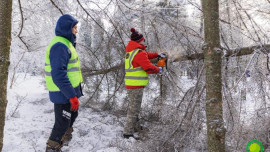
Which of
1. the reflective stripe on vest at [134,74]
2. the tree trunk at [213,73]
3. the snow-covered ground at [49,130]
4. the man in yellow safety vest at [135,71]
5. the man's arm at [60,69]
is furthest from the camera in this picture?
the reflective stripe on vest at [134,74]

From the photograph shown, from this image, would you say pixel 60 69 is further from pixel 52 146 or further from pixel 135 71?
pixel 135 71

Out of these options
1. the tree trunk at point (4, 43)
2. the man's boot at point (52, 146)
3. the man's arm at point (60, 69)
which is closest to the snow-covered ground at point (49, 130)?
the man's boot at point (52, 146)

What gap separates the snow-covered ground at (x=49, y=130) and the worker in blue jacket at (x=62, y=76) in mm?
→ 409

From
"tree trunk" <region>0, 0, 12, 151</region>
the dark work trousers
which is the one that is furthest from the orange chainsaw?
"tree trunk" <region>0, 0, 12, 151</region>

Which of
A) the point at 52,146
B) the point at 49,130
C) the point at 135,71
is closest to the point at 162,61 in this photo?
the point at 135,71

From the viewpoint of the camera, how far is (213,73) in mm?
1938

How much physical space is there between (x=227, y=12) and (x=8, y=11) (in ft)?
8.01

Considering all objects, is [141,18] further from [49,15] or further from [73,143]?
[73,143]

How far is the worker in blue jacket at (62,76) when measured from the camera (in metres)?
2.62

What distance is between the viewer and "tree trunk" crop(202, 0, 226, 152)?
193 centimetres

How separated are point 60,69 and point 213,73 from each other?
1571 mm

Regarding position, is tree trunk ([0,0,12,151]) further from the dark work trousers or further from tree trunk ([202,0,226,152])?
tree trunk ([202,0,226,152])

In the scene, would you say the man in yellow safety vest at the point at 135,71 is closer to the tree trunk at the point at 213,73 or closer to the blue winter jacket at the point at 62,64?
the blue winter jacket at the point at 62,64

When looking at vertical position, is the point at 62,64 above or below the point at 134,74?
above
